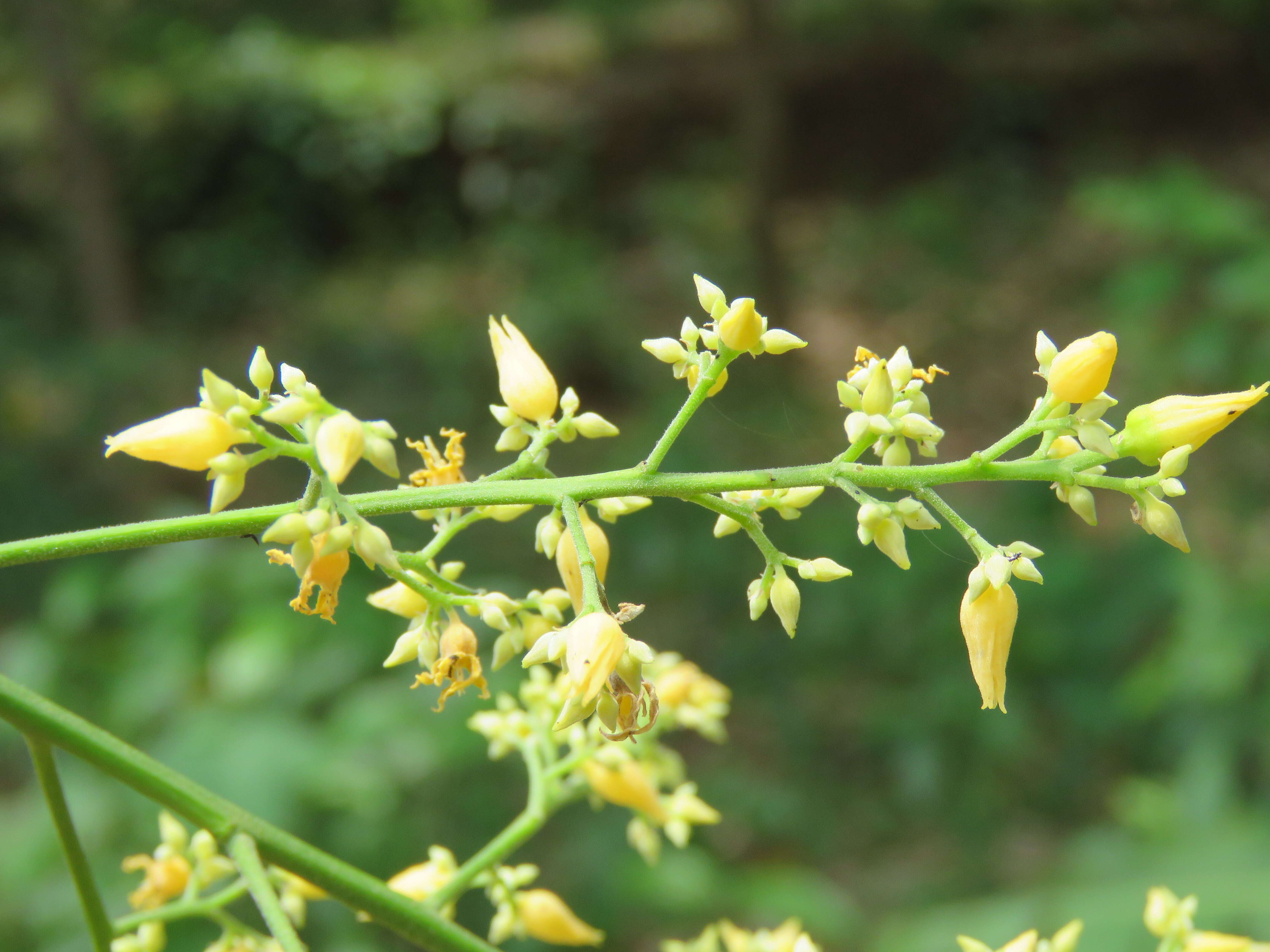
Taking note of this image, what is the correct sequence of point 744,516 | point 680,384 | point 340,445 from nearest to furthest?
point 340,445
point 744,516
point 680,384

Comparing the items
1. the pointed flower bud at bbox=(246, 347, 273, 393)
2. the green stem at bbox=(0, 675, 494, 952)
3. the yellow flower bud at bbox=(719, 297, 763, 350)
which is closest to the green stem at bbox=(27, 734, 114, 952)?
the green stem at bbox=(0, 675, 494, 952)

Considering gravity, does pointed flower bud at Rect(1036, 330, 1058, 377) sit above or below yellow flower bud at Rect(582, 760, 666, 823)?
above

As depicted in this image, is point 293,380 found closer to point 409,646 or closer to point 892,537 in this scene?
point 409,646

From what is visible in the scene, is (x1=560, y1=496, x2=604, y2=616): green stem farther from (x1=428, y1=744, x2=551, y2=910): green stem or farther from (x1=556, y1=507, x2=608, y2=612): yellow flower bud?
(x1=428, y1=744, x2=551, y2=910): green stem

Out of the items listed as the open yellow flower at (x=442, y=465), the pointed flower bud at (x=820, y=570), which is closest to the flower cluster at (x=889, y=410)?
the pointed flower bud at (x=820, y=570)

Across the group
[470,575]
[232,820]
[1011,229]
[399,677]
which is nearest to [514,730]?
[232,820]

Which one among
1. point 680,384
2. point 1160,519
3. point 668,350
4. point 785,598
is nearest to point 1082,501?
point 1160,519

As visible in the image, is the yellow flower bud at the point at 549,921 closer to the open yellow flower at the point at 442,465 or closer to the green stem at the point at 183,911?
the green stem at the point at 183,911
